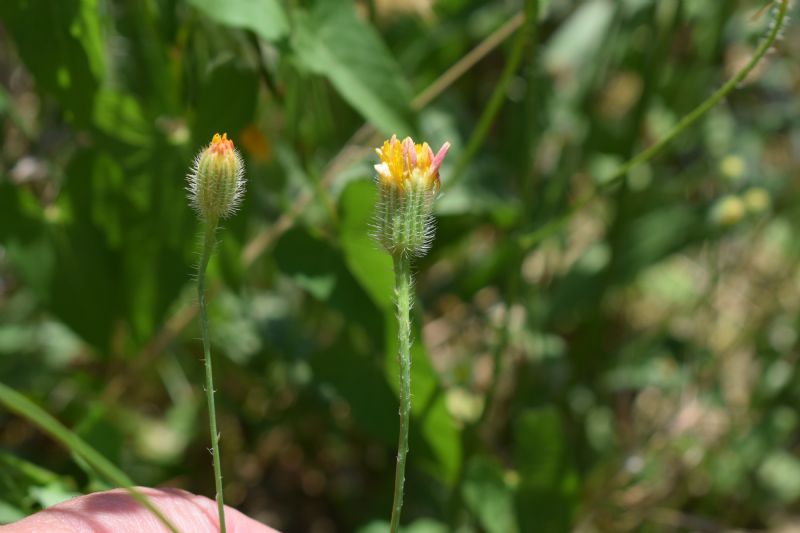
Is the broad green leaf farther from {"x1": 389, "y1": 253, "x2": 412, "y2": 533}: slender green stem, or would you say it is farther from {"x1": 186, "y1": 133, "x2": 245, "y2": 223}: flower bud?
{"x1": 389, "y1": 253, "x2": 412, "y2": 533}: slender green stem

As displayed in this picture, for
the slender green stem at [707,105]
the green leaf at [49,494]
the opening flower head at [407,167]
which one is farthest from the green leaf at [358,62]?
the green leaf at [49,494]

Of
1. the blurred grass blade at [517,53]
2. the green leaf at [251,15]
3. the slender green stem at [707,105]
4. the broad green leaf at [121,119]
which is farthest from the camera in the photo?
the broad green leaf at [121,119]

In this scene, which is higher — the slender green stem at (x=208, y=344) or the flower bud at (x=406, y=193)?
the flower bud at (x=406, y=193)

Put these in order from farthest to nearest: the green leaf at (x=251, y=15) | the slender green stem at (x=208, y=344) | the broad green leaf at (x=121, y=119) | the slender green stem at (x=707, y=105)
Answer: the broad green leaf at (x=121, y=119) → the green leaf at (x=251, y=15) → the slender green stem at (x=707, y=105) → the slender green stem at (x=208, y=344)

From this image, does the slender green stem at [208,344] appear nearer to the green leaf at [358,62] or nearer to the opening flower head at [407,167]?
the opening flower head at [407,167]

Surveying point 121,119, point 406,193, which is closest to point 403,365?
point 406,193

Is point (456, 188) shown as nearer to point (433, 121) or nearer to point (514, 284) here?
point (433, 121)

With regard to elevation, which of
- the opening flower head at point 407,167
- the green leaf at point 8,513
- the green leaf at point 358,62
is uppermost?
the green leaf at point 358,62

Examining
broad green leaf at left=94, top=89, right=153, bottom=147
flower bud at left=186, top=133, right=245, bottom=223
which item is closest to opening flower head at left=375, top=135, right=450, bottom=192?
flower bud at left=186, top=133, right=245, bottom=223
